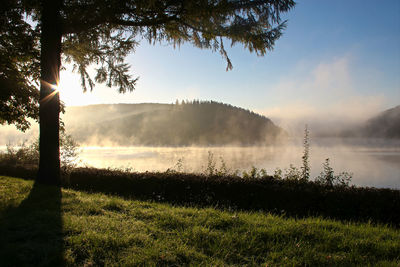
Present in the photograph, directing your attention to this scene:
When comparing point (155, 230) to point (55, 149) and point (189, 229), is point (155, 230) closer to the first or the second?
point (189, 229)

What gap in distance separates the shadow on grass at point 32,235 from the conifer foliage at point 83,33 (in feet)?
12.3

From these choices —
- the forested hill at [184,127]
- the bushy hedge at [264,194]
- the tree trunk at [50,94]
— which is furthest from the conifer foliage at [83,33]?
the forested hill at [184,127]

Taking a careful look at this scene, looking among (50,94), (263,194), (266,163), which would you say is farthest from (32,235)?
(266,163)

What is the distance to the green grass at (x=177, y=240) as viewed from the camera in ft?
10.8

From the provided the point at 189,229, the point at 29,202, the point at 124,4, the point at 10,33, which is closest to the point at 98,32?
the point at 124,4

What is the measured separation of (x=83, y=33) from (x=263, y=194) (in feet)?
32.1

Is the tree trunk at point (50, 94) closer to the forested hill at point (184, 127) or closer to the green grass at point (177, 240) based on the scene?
the green grass at point (177, 240)

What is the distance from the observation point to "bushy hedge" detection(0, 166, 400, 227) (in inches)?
261

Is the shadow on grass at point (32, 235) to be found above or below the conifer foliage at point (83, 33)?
below

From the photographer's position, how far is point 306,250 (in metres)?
3.59

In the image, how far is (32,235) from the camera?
13.0ft

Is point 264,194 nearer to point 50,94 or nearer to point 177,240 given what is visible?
point 177,240

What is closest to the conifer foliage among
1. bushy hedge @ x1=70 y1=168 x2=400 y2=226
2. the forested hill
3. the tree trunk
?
the tree trunk

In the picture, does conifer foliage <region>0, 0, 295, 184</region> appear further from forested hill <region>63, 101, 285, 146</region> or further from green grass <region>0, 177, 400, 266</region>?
forested hill <region>63, 101, 285, 146</region>
